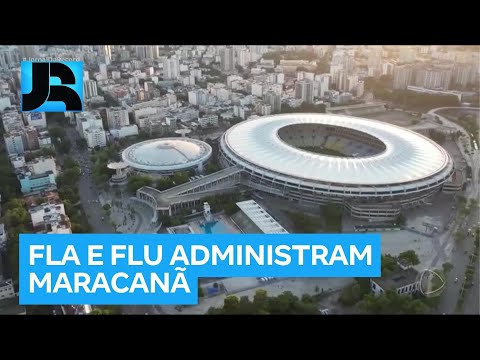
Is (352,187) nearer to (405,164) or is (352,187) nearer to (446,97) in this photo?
(405,164)

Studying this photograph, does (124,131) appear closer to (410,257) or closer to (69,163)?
(69,163)

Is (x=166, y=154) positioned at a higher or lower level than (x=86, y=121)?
lower

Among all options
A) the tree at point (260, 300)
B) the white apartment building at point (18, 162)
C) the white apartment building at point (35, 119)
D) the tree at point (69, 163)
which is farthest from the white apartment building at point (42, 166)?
the tree at point (260, 300)

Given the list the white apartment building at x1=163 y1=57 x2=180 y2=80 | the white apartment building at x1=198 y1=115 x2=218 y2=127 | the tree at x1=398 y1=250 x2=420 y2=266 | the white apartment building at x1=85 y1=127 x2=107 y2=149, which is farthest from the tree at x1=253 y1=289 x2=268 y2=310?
the white apartment building at x1=163 y1=57 x2=180 y2=80

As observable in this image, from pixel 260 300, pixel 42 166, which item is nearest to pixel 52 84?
pixel 260 300

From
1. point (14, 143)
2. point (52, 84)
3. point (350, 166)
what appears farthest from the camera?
point (14, 143)

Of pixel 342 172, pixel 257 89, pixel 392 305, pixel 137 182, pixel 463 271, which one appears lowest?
pixel 463 271

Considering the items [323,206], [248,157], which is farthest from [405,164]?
[248,157]

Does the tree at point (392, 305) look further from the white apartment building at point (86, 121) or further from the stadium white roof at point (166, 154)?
the white apartment building at point (86, 121)
